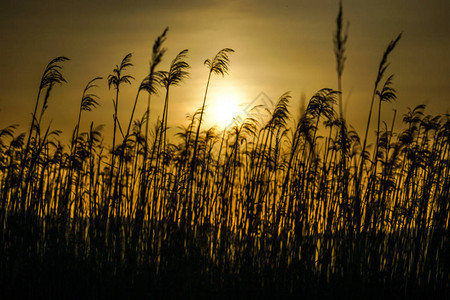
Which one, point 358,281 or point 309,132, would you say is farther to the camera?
point 309,132

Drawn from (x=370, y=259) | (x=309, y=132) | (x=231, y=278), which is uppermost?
(x=309, y=132)

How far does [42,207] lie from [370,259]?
3301 mm

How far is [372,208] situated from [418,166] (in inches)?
41.5

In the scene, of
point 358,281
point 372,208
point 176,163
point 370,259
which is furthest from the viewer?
point 176,163

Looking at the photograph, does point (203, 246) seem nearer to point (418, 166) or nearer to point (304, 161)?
point (304, 161)

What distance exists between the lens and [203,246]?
4.68 meters

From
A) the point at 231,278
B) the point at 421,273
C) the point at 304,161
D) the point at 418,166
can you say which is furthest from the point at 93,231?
the point at 418,166

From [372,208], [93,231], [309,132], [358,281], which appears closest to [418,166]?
[372,208]

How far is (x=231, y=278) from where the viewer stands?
14.9ft

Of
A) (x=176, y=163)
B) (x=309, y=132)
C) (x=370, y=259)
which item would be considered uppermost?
(x=309, y=132)

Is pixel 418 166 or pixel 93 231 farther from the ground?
pixel 418 166

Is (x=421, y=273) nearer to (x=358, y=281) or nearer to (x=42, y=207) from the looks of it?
(x=358, y=281)

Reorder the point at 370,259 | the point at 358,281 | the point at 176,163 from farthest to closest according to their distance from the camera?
the point at 176,163, the point at 370,259, the point at 358,281

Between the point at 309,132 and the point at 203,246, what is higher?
the point at 309,132
